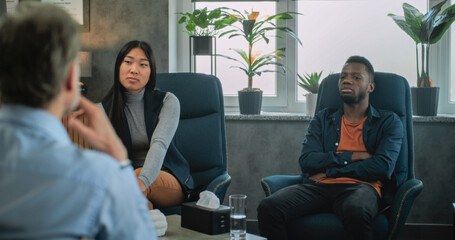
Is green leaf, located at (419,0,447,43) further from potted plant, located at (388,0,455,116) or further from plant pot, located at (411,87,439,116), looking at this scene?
plant pot, located at (411,87,439,116)

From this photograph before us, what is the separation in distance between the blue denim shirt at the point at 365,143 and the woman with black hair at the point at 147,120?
0.66m

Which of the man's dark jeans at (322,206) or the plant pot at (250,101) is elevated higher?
the plant pot at (250,101)

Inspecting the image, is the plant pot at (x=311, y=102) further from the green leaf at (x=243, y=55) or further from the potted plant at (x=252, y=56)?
the green leaf at (x=243, y=55)

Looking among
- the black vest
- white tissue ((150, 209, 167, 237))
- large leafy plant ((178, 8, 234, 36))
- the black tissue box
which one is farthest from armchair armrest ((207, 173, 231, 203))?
large leafy plant ((178, 8, 234, 36))

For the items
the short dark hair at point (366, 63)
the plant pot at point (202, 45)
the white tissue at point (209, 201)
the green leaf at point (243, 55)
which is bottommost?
the white tissue at point (209, 201)

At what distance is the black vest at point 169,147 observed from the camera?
2422mm

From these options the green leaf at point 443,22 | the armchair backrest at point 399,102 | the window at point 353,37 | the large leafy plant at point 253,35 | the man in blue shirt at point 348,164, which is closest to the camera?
the man in blue shirt at point 348,164

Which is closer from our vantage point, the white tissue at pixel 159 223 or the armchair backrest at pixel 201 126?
the white tissue at pixel 159 223

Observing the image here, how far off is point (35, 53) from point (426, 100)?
2.87 meters

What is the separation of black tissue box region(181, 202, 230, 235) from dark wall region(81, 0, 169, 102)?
1634 millimetres

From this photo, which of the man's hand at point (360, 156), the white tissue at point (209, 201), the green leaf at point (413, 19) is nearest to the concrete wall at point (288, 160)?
the green leaf at point (413, 19)

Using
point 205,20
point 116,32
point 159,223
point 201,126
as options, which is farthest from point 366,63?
point 116,32

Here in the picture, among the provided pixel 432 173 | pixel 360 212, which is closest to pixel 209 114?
pixel 360 212

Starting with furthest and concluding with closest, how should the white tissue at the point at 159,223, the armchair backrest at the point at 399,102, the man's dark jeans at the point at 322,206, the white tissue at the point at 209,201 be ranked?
the armchair backrest at the point at 399,102 < the man's dark jeans at the point at 322,206 < the white tissue at the point at 209,201 < the white tissue at the point at 159,223
